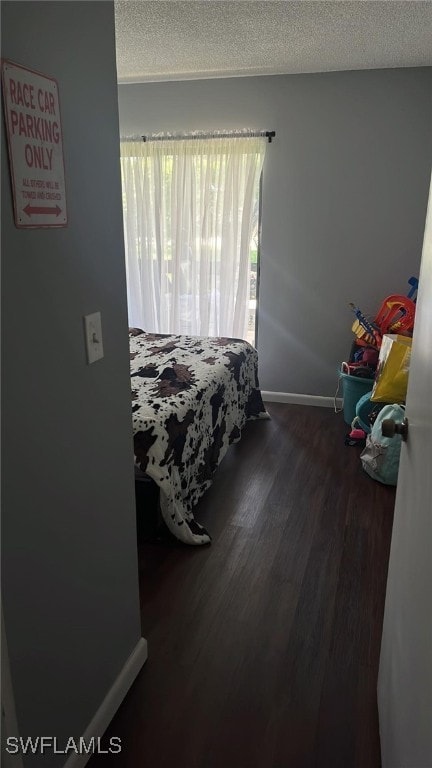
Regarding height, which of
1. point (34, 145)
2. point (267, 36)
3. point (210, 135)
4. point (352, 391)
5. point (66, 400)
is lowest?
point (352, 391)

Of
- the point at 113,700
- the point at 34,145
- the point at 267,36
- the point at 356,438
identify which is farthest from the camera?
the point at 356,438

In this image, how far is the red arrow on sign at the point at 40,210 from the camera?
3.15 ft

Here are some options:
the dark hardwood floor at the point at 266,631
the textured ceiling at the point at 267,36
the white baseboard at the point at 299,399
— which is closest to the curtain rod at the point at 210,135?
the textured ceiling at the point at 267,36

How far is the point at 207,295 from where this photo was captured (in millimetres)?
4121

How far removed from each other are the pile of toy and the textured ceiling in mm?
1392

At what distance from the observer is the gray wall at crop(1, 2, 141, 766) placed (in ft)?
3.23

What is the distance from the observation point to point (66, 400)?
117 cm

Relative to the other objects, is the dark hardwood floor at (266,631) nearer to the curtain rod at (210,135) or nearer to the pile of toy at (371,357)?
the pile of toy at (371,357)

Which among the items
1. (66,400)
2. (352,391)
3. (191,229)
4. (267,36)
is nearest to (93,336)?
(66,400)

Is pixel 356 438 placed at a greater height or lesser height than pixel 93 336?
lesser

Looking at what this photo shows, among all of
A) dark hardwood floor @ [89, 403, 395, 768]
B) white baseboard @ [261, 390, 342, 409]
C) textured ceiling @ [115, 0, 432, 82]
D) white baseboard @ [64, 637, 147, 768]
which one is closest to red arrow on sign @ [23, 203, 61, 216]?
white baseboard @ [64, 637, 147, 768]

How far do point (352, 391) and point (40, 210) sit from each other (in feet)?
9.50

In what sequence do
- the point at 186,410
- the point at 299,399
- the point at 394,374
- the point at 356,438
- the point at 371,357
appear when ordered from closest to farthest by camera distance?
the point at 186,410 < the point at 394,374 < the point at 356,438 < the point at 371,357 < the point at 299,399
